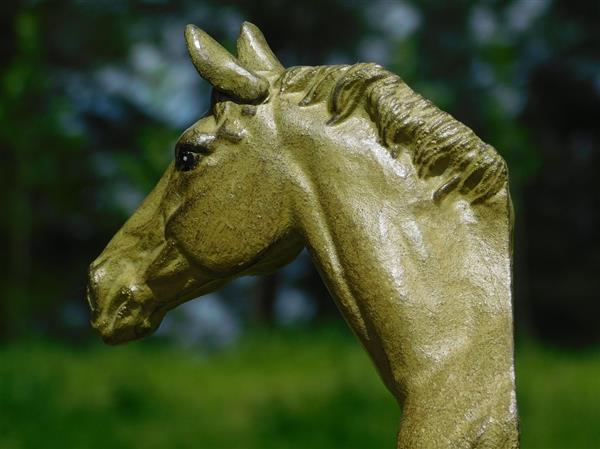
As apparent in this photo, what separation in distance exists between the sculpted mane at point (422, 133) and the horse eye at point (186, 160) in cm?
23

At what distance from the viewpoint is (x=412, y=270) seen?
1276mm

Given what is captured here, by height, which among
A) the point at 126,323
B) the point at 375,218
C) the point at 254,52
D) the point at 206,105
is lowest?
the point at 206,105

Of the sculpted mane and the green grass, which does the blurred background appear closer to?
the green grass

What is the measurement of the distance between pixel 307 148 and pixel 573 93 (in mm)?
9767

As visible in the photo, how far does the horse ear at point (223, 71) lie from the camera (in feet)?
4.58

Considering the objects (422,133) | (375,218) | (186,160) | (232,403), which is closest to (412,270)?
(375,218)

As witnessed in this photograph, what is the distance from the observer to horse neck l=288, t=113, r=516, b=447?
1235 mm

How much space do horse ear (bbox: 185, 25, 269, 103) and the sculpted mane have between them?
0.12 metres

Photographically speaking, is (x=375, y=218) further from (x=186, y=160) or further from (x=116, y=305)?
(x=116, y=305)

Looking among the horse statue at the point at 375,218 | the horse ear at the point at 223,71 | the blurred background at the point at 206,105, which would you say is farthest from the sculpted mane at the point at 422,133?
the blurred background at the point at 206,105

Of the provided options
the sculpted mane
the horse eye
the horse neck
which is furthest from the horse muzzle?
the sculpted mane

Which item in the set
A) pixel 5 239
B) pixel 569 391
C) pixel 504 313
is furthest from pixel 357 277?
pixel 5 239

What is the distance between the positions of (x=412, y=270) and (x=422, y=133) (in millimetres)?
192

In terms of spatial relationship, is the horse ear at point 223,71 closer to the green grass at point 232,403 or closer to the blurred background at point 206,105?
the green grass at point 232,403
